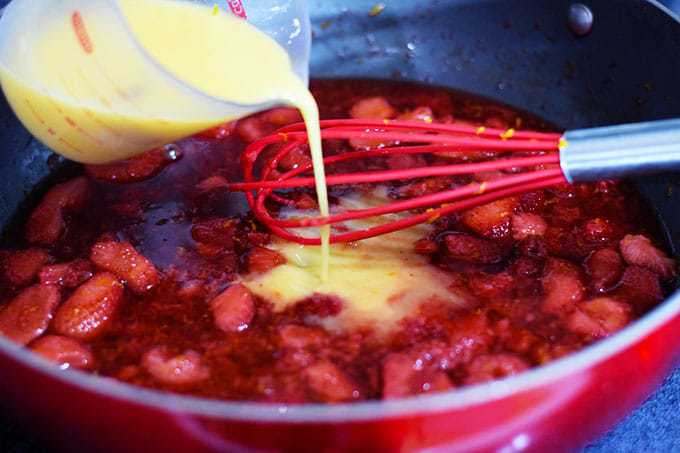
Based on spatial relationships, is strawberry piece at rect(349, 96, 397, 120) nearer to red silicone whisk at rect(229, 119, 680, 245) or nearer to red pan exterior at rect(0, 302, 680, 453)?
red silicone whisk at rect(229, 119, 680, 245)

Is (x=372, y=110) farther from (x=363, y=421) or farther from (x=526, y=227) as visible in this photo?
(x=363, y=421)

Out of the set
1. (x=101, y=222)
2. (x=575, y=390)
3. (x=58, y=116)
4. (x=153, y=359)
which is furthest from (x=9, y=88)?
(x=575, y=390)

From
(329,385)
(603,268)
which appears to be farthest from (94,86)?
(603,268)

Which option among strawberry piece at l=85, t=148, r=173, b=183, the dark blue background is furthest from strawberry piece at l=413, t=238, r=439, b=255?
strawberry piece at l=85, t=148, r=173, b=183

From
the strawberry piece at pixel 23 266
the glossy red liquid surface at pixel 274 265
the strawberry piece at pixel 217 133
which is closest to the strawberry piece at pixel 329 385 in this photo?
the glossy red liquid surface at pixel 274 265

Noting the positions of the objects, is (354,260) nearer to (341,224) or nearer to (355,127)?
(341,224)

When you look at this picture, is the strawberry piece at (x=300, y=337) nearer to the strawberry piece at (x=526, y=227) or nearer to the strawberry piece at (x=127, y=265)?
the strawberry piece at (x=127, y=265)

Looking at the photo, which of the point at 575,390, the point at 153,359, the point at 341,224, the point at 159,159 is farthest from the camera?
the point at 159,159
